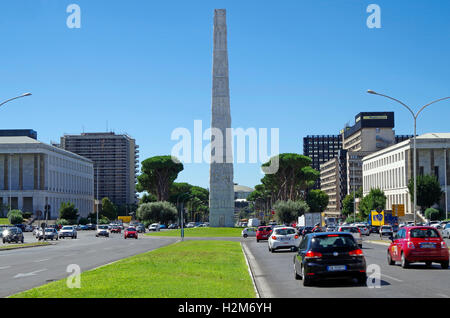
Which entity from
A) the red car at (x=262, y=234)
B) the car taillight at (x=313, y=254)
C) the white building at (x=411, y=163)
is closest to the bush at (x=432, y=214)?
the white building at (x=411, y=163)

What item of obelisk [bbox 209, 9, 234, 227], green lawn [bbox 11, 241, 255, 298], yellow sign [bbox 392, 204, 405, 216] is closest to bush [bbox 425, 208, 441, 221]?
obelisk [bbox 209, 9, 234, 227]

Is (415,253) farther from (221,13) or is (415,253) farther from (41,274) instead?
(221,13)

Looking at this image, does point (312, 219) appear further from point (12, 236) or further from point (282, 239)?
point (282, 239)

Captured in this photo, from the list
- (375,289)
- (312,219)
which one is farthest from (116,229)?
(375,289)

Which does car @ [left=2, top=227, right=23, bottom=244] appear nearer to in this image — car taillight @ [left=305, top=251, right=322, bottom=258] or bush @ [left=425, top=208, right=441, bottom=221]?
car taillight @ [left=305, top=251, right=322, bottom=258]

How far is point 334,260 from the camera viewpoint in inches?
614

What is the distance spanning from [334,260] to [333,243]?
1.63 feet

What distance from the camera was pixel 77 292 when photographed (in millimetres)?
13664

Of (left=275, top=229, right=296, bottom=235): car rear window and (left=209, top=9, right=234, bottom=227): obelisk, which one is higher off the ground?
(left=209, top=9, right=234, bottom=227): obelisk

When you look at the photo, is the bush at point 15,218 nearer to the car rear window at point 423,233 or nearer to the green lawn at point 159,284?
the green lawn at point 159,284

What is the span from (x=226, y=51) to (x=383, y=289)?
73.2 meters

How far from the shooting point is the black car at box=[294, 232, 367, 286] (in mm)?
15531
